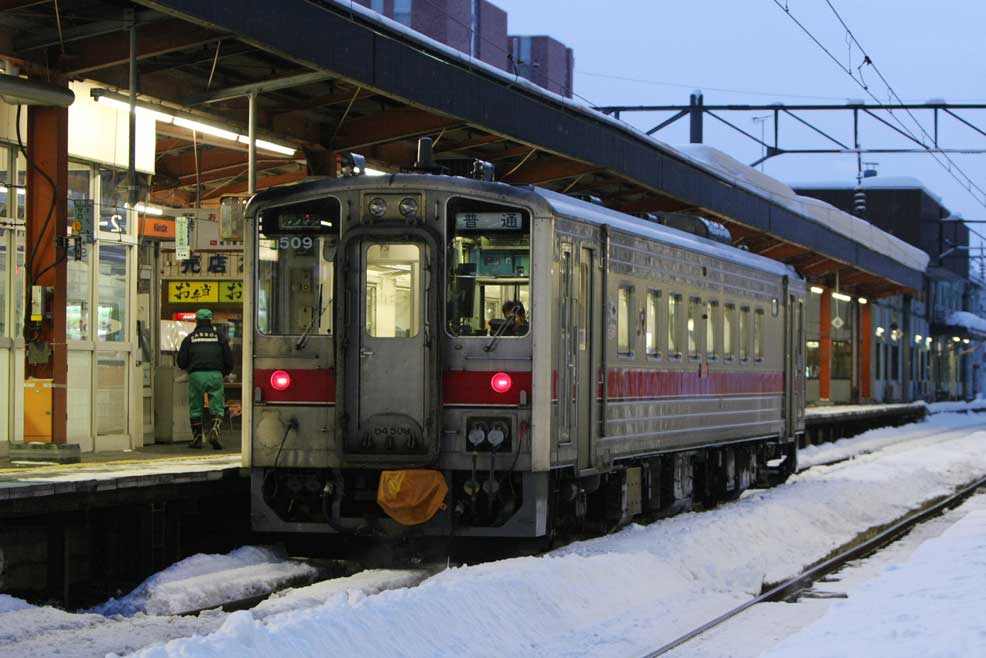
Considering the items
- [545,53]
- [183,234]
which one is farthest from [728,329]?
[545,53]

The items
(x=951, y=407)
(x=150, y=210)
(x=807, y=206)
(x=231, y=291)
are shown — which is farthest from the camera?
(x=951, y=407)

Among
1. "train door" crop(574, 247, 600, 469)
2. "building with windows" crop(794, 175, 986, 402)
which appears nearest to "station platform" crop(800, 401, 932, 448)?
"building with windows" crop(794, 175, 986, 402)

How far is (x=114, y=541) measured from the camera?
11.6 metres

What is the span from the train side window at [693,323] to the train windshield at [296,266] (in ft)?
17.0

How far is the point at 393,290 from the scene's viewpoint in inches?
474

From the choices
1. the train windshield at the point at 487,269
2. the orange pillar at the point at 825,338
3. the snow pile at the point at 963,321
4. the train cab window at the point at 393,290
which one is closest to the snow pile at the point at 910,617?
the train windshield at the point at 487,269

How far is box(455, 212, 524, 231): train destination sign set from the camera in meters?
12.0

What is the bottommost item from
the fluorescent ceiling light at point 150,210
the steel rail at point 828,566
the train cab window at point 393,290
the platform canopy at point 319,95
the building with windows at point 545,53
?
the steel rail at point 828,566

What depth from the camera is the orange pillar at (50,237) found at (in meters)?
13.5

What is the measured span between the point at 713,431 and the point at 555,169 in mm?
4546

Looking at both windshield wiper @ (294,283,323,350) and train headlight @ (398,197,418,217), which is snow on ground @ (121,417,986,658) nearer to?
windshield wiper @ (294,283,323,350)

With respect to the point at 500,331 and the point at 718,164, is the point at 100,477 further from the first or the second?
the point at 718,164

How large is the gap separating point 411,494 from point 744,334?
781 cm

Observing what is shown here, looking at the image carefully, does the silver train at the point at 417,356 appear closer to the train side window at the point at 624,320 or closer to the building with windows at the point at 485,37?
the train side window at the point at 624,320
